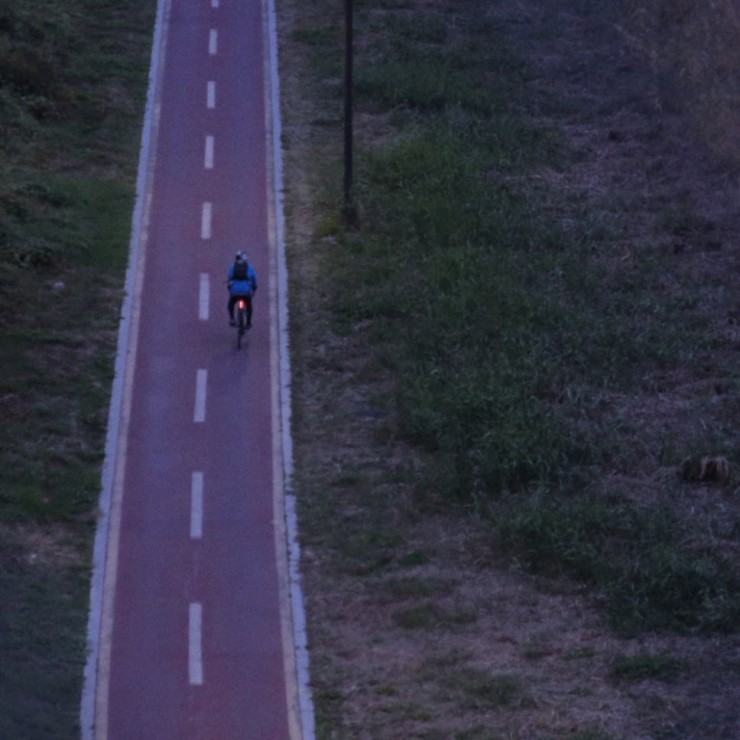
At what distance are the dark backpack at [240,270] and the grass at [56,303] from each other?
2430 mm

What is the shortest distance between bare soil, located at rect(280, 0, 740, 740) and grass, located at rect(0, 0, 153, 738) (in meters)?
2.99

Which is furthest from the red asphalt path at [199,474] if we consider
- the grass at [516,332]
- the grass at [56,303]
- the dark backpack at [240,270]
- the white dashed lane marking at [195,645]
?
the grass at [516,332]

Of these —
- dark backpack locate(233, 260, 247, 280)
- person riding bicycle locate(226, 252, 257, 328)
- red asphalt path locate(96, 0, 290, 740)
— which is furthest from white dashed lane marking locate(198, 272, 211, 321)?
dark backpack locate(233, 260, 247, 280)

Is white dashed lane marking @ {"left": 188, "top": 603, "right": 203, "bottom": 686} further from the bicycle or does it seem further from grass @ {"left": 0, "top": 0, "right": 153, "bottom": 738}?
the bicycle

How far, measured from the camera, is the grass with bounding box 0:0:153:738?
17922 millimetres

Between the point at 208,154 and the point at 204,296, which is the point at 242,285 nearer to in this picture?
the point at 204,296

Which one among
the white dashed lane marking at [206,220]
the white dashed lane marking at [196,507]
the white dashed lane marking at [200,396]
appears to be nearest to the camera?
the white dashed lane marking at [196,507]

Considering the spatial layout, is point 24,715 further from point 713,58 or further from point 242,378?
point 713,58

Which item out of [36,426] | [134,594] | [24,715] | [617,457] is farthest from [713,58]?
[24,715]

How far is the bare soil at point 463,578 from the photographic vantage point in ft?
52.3

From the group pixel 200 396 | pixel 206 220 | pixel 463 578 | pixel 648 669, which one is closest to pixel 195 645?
pixel 463 578

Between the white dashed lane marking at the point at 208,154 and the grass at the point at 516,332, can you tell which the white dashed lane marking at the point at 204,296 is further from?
the white dashed lane marking at the point at 208,154

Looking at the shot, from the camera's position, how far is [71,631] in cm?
1819

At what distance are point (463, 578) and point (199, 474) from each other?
16.1 ft
